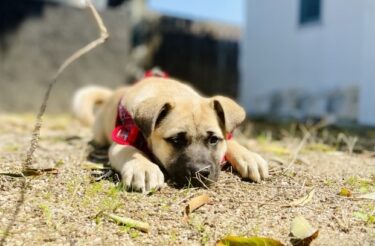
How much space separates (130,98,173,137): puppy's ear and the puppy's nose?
0.45 m

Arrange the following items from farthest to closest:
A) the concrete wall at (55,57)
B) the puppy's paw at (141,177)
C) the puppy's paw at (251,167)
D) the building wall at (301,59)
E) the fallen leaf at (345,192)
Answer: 1. the concrete wall at (55,57)
2. the building wall at (301,59)
3. the puppy's paw at (251,167)
4. the fallen leaf at (345,192)
5. the puppy's paw at (141,177)

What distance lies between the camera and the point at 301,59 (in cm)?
1008

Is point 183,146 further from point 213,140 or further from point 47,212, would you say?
point 47,212

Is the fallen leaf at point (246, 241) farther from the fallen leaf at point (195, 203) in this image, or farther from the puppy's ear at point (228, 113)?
the puppy's ear at point (228, 113)

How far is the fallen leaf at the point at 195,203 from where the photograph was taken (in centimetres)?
297

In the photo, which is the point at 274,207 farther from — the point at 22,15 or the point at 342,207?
the point at 22,15

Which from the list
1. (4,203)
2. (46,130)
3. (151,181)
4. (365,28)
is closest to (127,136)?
(151,181)

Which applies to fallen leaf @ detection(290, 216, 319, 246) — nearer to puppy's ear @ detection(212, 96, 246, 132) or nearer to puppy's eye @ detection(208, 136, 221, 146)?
puppy's eye @ detection(208, 136, 221, 146)

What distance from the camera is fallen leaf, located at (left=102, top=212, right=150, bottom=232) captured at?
9.12 ft

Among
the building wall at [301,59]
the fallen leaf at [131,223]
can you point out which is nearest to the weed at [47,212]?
the fallen leaf at [131,223]

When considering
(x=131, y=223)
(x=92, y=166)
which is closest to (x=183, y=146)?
(x=92, y=166)

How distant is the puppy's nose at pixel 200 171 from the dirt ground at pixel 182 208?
10 centimetres

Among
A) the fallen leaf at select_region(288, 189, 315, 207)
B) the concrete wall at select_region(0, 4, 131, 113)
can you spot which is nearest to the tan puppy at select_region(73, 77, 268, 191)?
the fallen leaf at select_region(288, 189, 315, 207)

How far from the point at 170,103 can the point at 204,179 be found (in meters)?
0.67
